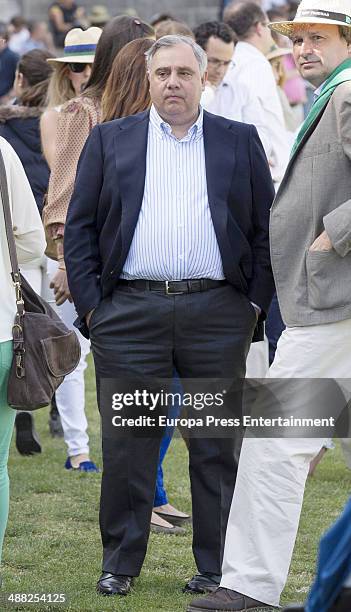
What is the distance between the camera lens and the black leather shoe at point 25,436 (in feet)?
25.3

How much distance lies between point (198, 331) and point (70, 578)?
120 centimetres

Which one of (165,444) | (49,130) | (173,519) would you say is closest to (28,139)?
(49,130)

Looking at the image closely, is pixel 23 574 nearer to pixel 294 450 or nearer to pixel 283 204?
pixel 294 450

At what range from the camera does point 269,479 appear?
458 centimetres

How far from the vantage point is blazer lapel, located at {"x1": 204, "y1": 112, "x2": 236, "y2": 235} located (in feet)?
16.3

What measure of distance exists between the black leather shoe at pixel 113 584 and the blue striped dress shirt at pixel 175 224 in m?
1.22

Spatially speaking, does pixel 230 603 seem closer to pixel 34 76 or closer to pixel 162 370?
pixel 162 370

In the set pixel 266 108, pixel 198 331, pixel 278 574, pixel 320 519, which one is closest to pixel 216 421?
pixel 198 331

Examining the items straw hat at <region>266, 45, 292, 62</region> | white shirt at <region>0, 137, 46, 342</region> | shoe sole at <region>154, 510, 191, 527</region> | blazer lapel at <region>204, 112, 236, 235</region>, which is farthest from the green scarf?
straw hat at <region>266, 45, 292, 62</region>

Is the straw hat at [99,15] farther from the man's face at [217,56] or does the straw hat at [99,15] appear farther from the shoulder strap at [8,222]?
the shoulder strap at [8,222]

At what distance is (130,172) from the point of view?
500cm

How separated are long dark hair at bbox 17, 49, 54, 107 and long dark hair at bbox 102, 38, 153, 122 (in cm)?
244

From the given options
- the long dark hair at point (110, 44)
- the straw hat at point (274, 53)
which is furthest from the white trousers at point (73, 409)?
the straw hat at point (274, 53)

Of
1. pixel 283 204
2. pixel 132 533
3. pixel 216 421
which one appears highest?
pixel 283 204
